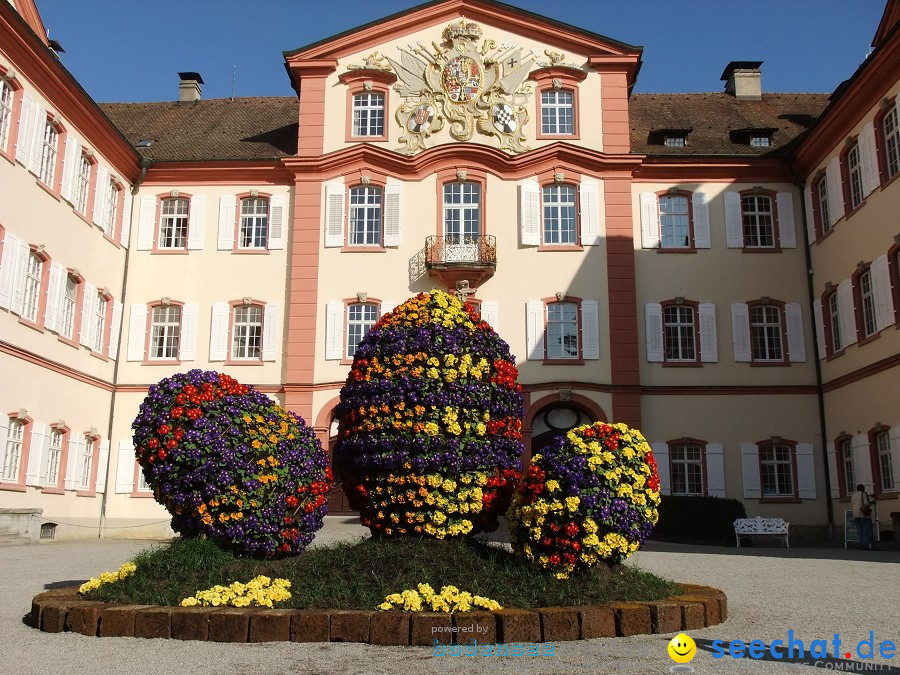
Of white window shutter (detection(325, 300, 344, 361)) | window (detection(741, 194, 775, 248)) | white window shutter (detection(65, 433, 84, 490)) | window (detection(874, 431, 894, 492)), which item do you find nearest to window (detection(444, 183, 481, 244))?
white window shutter (detection(325, 300, 344, 361))

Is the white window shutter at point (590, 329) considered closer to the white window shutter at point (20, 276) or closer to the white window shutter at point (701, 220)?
the white window shutter at point (701, 220)

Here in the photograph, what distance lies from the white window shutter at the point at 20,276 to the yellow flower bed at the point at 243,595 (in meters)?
13.4

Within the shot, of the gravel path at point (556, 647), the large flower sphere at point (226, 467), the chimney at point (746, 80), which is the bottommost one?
the gravel path at point (556, 647)

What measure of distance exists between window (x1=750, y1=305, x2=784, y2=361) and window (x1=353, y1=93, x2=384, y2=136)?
11277mm

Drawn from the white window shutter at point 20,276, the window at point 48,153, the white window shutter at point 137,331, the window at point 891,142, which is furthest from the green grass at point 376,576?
the white window shutter at point 137,331

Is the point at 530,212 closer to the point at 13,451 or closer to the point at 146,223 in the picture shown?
the point at 146,223

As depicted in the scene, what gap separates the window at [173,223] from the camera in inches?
1021

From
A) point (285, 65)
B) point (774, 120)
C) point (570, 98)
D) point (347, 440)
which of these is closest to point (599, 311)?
point (570, 98)

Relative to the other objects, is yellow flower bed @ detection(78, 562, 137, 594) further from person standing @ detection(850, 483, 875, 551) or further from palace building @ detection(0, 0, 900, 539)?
person standing @ detection(850, 483, 875, 551)

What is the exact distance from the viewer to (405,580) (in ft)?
27.2

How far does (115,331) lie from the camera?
24.8m

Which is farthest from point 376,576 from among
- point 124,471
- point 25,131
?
point 124,471

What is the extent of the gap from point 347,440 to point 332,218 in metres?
16.3

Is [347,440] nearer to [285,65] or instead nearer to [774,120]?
[285,65]
